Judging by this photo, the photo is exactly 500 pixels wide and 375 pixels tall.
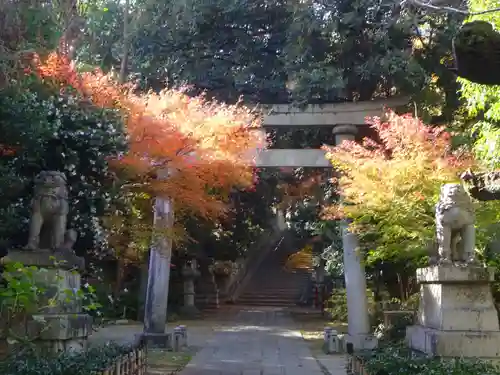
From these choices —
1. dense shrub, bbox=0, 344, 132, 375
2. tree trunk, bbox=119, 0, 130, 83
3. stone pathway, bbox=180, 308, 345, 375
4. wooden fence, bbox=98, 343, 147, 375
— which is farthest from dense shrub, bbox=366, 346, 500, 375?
tree trunk, bbox=119, 0, 130, 83

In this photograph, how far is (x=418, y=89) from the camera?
1331 centimetres

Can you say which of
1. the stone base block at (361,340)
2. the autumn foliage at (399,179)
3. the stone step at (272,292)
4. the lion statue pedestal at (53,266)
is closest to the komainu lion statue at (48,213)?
the lion statue pedestal at (53,266)

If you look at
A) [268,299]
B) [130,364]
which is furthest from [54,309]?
[268,299]

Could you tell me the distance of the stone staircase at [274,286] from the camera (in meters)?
25.6

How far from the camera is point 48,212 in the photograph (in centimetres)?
721

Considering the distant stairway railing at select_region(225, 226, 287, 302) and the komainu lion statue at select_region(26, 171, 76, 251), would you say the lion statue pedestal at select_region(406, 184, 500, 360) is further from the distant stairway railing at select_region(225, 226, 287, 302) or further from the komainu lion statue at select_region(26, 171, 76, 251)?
the distant stairway railing at select_region(225, 226, 287, 302)

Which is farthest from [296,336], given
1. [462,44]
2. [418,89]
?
[462,44]

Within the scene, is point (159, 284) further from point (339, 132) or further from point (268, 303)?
point (268, 303)

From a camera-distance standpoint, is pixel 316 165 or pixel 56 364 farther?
pixel 316 165

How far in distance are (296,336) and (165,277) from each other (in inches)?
171

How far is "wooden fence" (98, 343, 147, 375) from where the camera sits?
19.0 feet

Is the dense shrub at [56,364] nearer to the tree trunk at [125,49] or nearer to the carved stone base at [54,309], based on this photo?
the carved stone base at [54,309]

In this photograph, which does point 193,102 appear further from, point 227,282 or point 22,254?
point 227,282

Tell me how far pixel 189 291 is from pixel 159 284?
8472 mm
